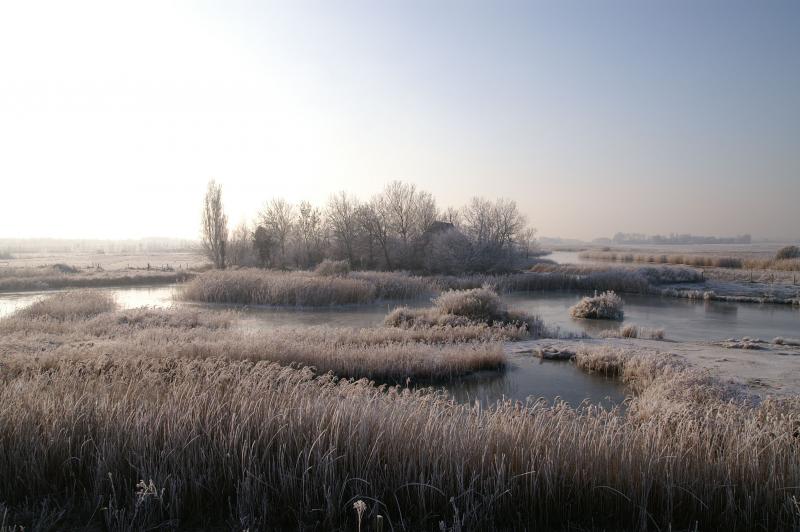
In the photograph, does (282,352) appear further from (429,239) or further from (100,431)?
(429,239)

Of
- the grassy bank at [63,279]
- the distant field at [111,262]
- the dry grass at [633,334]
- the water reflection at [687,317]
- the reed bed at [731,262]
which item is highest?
the distant field at [111,262]

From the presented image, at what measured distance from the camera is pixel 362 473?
150 inches

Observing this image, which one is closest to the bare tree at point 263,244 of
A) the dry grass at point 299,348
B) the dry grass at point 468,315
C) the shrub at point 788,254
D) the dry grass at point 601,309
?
the dry grass at point 468,315

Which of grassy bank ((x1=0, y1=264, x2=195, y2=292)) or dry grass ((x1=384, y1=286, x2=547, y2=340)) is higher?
grassy bank ((x1=0, y1=264, x2=195, y2=292))

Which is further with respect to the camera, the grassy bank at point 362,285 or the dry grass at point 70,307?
the grassy bank at point 362,285

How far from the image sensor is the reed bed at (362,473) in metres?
3.46

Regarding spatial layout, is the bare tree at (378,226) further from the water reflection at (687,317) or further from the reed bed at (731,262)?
the reed bed at (731,262)

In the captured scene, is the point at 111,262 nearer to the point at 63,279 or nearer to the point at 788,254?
the point at 63,279

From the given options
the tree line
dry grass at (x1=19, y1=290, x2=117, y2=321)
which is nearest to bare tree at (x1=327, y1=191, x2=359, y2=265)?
the tree line

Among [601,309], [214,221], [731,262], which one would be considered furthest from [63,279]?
[731,262]

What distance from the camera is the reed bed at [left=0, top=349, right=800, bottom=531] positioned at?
11.3 ft

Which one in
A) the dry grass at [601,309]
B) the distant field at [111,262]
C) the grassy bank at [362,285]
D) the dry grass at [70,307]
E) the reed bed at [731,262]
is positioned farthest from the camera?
the distant field at [111,262]

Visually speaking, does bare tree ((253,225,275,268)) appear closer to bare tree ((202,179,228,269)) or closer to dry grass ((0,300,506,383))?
bare tree ((202,179,228,269))

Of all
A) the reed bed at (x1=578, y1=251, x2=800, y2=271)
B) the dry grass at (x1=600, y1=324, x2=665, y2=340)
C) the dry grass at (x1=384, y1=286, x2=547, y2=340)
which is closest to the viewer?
the dry grass at (x1=600, y1=324, x2=665, y2=340)
